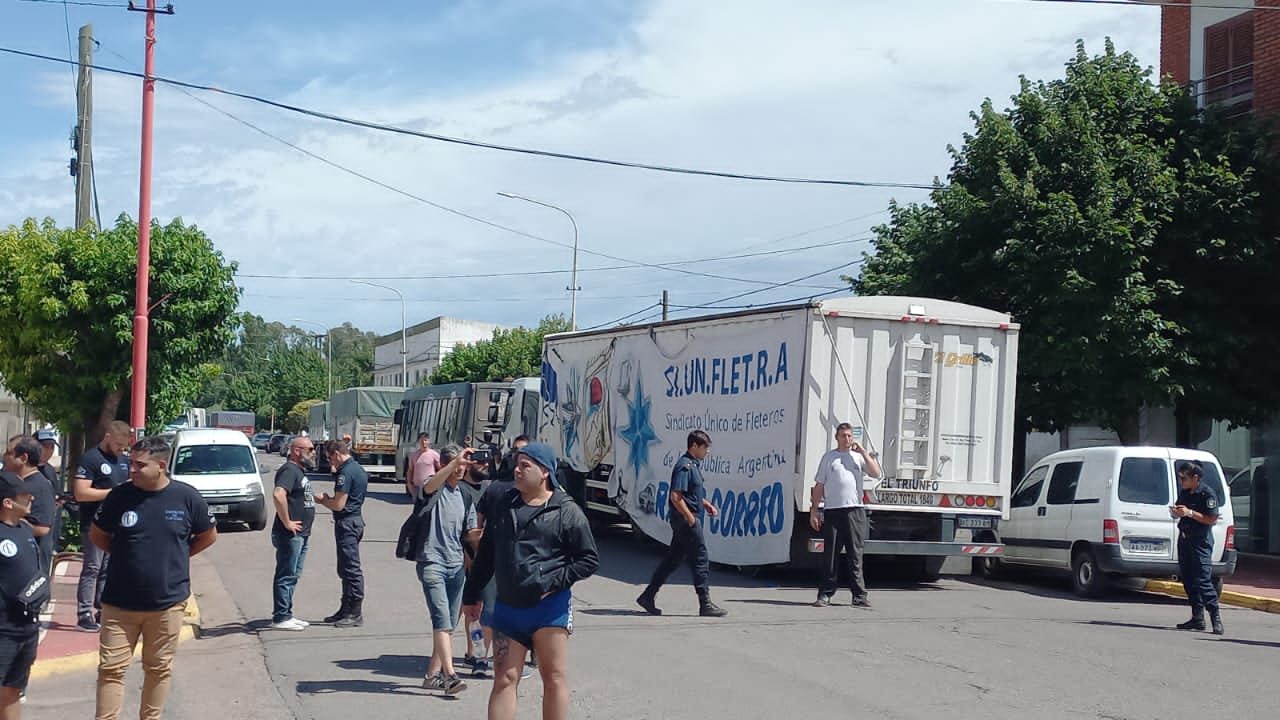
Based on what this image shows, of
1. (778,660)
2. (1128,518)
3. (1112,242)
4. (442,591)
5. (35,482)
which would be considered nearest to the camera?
(35,482)

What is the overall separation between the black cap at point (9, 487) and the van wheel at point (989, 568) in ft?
45.4

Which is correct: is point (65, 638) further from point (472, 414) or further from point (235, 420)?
point (235, 420)

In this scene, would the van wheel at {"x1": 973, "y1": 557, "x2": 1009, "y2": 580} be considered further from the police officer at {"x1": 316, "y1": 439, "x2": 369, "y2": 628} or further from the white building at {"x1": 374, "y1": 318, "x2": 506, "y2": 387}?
the white building at {"x1": 374, "y1": 318, "x2": 506, "y2": 387}

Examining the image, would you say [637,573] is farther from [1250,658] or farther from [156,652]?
[156,652]

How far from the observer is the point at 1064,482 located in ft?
51.6

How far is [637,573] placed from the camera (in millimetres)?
16172

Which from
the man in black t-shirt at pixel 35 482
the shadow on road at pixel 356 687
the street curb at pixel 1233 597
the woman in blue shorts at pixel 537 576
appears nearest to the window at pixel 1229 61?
the street curb at pixel 1233 597

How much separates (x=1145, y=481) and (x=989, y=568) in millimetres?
3224

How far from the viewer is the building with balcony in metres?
20.3

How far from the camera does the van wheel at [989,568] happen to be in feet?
56.5

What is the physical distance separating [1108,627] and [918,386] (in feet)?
11.6

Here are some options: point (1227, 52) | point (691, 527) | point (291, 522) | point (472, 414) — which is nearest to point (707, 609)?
point (691, 527)

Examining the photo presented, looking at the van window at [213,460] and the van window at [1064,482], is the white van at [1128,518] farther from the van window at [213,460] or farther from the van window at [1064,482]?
the van window at [213,460]

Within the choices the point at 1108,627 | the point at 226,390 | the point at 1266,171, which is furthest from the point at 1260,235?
the point at 226,390
